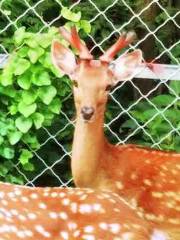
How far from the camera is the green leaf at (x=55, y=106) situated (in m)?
5.06

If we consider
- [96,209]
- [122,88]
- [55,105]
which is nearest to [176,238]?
[96,209]

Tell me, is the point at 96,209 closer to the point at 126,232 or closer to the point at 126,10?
the point at 126,232

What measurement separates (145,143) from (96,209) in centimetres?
199

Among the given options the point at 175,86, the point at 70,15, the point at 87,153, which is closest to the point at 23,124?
the point at 70,15

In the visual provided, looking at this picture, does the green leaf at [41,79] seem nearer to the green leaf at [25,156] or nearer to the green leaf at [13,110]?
the green leaf at [13,110]

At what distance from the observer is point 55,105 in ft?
16.6

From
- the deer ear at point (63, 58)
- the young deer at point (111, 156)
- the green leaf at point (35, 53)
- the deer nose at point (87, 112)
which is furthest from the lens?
the green leaf at point (35, 53)

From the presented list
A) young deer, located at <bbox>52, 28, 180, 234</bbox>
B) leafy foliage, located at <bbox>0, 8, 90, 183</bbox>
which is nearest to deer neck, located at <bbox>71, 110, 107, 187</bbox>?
young deer, located at <bbox>52, 28, 180, 234</bbox>

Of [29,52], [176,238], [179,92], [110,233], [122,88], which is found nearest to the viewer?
[110,233]

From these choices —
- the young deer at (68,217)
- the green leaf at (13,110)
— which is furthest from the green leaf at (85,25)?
the young deer at (68,217)

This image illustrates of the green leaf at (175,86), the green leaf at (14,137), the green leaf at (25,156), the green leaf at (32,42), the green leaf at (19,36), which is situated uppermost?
the green leaf at (19,36)

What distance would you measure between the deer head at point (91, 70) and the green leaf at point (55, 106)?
0.53 meters

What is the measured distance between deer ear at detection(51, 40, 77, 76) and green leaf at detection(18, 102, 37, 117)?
479mm

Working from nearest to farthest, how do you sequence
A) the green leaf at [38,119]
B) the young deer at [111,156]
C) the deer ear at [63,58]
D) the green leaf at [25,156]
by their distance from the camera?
the young deer at [111,156] < the deer ear at [63,58] < the green leaf at [38,119] < the green leaf at [25,156]
